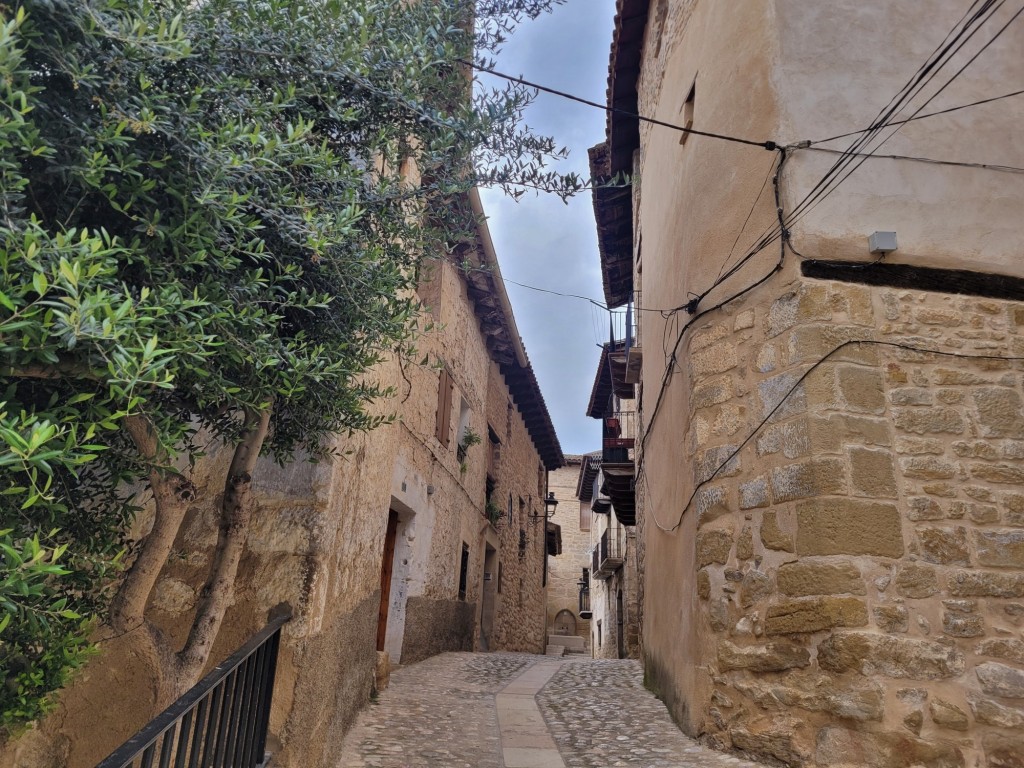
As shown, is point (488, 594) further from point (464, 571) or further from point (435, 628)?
point (435, 628)

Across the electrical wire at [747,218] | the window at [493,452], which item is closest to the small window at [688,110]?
the electrical wire at [747,218]

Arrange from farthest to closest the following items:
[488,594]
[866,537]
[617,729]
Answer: [488,594]
[617,729]
[866,537]

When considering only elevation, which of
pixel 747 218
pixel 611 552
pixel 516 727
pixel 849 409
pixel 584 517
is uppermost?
pixel 584 517

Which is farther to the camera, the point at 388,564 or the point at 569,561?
the point at 569,561

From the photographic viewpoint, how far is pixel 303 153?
8.64ft

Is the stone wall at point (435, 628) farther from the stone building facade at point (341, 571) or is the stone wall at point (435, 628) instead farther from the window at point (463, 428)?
the window at point (463, 428)

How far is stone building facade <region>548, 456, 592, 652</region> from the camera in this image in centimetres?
3216

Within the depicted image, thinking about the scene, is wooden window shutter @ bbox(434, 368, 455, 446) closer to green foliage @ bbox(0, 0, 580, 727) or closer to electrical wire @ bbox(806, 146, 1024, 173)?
electrical wire @ bbox(806, 146, 1024, 173)

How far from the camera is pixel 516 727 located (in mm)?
4875

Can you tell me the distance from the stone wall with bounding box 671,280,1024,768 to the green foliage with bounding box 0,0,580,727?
217 centimetres

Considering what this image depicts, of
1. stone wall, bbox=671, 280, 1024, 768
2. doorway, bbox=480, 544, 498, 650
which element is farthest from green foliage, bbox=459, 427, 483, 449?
stone wall, bbox=671, 280, 1024, 768

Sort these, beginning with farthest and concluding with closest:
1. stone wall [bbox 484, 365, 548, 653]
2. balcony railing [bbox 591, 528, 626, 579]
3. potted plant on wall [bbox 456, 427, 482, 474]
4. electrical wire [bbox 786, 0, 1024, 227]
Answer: balcony railing [bbox 591, 528, 626, 579] → stone wall [bbox 484, 365, 548, 653] → potted plant on wall [bbox 456, 427, 482, 474] → electrical wire [bbox 786, 0, 1024, 227]

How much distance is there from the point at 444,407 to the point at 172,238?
758 centimetres

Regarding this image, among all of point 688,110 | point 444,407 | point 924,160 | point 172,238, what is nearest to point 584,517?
point 444,407
